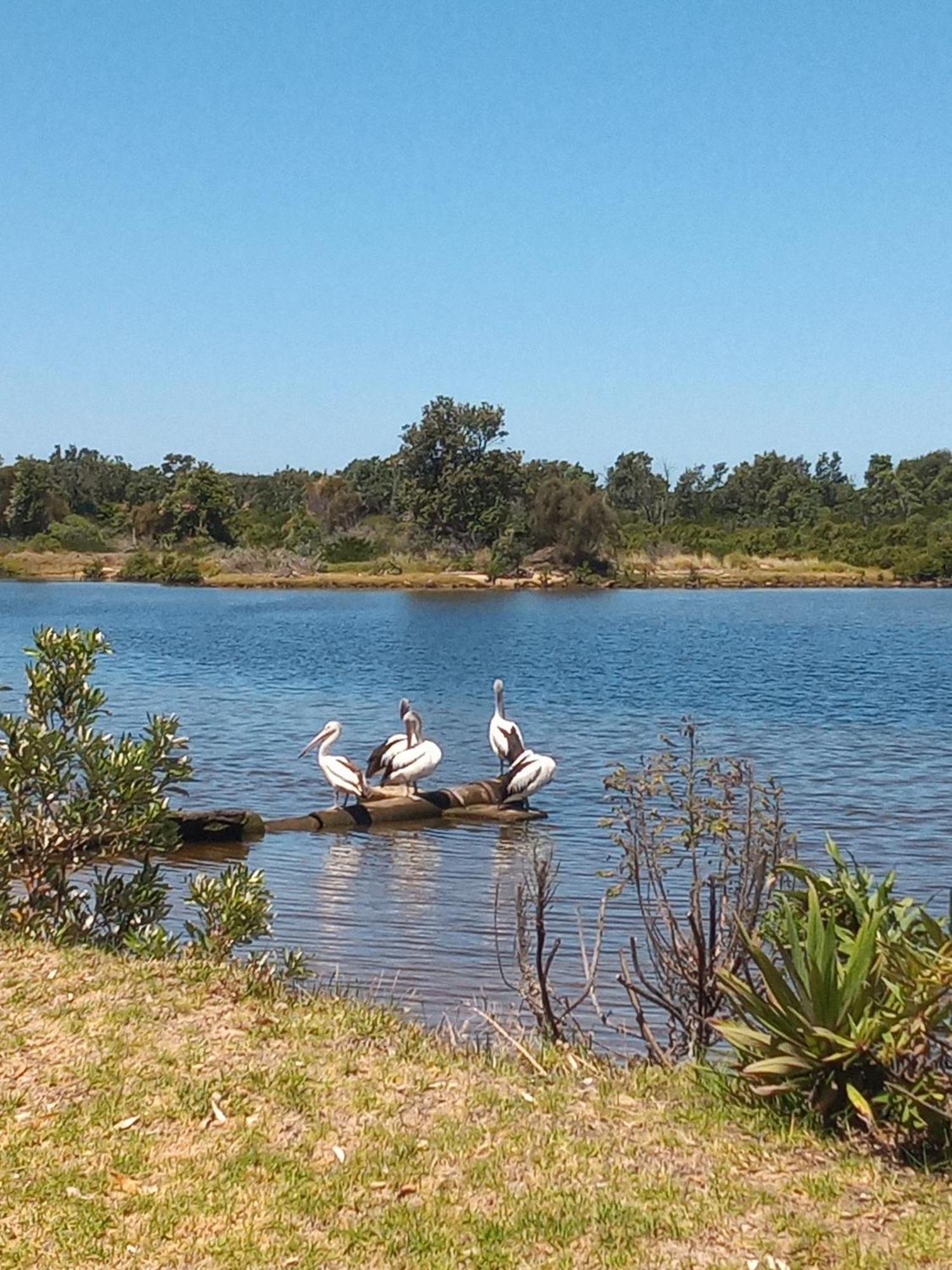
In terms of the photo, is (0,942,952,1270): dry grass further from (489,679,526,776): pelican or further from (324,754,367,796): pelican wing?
(489,679,526,776): pelican

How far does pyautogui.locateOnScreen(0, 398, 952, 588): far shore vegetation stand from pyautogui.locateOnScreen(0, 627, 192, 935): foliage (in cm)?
7482

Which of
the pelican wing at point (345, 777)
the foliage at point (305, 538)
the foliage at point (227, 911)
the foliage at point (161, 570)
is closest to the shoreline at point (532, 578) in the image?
the foliage at point (161, 570)

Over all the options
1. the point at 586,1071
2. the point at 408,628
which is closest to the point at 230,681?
the point at 408,628

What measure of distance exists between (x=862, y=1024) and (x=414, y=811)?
42.0 ft

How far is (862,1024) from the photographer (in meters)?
5.23

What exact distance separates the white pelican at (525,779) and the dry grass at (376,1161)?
37.6ft

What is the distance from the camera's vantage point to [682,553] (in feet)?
317

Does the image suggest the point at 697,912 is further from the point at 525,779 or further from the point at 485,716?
the point at 485,716

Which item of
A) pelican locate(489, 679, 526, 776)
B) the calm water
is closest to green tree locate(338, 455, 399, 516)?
the calm water

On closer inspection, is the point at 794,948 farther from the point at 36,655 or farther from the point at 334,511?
the point at 334,511

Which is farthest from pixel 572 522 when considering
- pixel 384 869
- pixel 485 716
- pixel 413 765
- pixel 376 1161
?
pixel 376 1161

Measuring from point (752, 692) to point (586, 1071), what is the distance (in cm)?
2806

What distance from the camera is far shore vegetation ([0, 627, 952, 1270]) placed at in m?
4.54

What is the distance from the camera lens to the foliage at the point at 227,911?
802 centimetres
